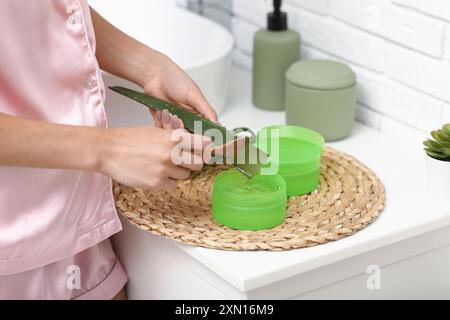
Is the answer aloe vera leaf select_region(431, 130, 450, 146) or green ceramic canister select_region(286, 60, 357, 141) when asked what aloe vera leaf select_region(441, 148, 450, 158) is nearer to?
aloe vera leaf select_region(431, 130, 450, 146)

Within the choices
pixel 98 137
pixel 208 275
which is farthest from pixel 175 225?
pixel 98 137

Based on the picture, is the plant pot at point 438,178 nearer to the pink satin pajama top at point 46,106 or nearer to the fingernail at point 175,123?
the fingernail at point 175,123

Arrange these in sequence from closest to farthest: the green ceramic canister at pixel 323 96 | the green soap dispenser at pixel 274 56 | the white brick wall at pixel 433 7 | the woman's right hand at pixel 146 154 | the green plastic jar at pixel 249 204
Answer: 1. the woman's right hand at pixel 146 154
2. the green plastic jar at pixel 249 204
3. the white brick wall at pixel 433 7
4. the green ceramic canister at pixel 323 96
5. the green soap dispenser at pixel 274 56

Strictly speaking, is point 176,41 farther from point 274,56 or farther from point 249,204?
point 249,204

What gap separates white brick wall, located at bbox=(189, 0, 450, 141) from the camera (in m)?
1.25

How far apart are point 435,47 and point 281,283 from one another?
434 mm

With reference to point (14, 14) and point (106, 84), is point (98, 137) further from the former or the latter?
point (106, 84)

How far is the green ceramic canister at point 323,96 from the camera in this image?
1.31 meters

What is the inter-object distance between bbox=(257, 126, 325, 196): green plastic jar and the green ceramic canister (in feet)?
0.26

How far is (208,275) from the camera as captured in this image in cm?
112

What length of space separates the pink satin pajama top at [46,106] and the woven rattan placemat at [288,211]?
0.29 ft

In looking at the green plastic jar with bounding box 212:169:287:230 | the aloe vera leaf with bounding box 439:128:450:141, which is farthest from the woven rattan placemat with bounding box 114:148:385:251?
the aloe vera leaf with bounding box 439:128:450:141

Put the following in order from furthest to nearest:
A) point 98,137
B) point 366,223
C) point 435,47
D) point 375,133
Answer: point 375,133 < point 435,47 < point 366,223 < point 98,137

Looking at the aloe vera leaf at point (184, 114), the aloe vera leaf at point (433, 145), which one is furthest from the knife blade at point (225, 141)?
the aloe vera leaf at point (433, 145)
